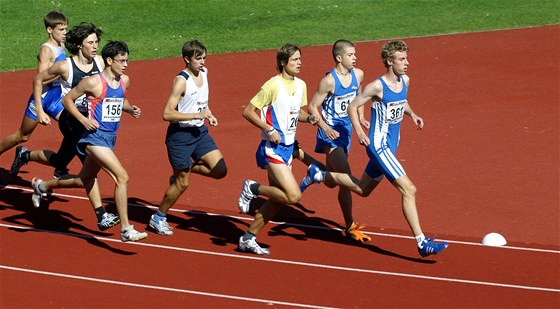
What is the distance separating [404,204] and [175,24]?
1356 centimetres

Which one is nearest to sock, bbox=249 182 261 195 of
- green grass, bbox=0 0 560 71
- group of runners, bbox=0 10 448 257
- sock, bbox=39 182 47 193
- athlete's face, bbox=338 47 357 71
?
group of runners, bbox=0 10 448 257

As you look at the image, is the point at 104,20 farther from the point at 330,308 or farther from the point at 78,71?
the point at 330,308

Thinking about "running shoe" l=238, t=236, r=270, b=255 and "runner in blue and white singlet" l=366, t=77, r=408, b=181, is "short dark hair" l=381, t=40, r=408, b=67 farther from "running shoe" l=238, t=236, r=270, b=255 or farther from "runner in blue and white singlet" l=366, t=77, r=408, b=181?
"running shoe" l=238, t=236, r=270, b=255

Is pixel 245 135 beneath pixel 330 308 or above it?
above

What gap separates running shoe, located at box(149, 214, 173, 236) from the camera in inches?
452

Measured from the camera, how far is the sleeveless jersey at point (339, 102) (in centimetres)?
1155

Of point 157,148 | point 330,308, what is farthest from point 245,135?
point 330,308

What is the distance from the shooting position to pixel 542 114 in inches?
640

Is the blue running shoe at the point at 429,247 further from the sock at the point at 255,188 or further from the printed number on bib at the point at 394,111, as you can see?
the sock at the point at 255,188

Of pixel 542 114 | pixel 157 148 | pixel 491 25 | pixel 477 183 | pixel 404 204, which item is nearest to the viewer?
pixel 404 204

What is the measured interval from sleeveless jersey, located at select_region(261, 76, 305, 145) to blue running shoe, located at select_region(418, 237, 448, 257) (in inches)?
63.4

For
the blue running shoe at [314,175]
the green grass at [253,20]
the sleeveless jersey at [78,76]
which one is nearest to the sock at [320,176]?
the blue running shoe at [314,175]

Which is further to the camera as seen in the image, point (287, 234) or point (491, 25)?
point (491, 25)

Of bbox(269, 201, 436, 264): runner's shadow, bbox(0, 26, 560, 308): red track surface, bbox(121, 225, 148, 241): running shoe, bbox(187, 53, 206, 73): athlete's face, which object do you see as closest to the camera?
bbox(0, 26, 560, 308): red track surface
